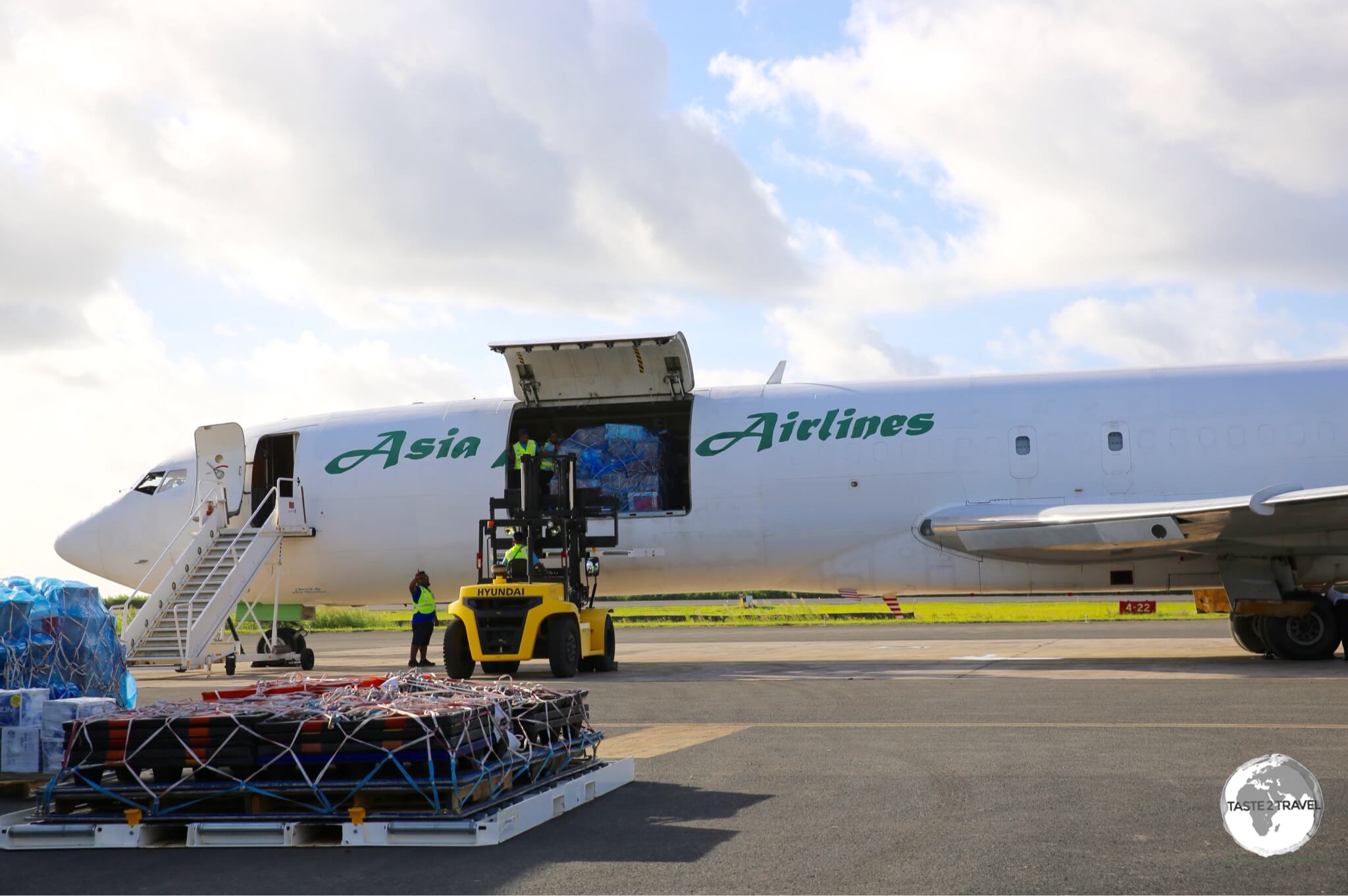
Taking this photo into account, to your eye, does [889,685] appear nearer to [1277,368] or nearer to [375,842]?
[1277,368]

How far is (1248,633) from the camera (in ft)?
59.8

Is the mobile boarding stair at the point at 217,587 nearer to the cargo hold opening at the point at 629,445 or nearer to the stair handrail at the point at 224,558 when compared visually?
the stair handrail at the point at 224,558

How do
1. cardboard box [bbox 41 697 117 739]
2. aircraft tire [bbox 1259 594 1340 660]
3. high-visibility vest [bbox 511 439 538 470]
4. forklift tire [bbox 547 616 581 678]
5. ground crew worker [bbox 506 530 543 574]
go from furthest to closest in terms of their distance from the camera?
1. high-visibility vest [bbox 511 439 538 470]
2. ground crew worker [bbox 506 530 543 574]
3. aircraft tire [bbox 1259 594 1340 660]
4. forklift tire [bbox 547 616 581 678]
5. cardboard box [bbox 41 697 117 739]

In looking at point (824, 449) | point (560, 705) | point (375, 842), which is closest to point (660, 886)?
point (375, 842)

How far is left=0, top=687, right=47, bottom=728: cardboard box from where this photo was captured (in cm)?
881

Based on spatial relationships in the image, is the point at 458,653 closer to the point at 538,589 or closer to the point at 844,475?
the point at 538,589

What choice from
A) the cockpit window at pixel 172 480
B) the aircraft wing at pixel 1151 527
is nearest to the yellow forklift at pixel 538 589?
the aircraft wing at pixel 1151 527

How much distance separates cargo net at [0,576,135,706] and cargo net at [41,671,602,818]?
6.79 feet

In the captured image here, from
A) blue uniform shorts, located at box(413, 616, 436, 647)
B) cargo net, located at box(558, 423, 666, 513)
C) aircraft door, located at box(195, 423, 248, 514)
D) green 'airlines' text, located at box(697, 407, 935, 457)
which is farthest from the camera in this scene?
aircraft door, located at box(195, 423, 248, 514)

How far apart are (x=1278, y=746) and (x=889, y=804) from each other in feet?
12.1

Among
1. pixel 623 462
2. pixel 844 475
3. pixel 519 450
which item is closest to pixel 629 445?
pixel 623 462

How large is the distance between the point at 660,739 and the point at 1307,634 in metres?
10.8

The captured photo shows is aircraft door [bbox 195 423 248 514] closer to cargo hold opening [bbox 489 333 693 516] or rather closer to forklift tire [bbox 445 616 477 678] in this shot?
cargo hold opening [bbox 489 333 693 516]

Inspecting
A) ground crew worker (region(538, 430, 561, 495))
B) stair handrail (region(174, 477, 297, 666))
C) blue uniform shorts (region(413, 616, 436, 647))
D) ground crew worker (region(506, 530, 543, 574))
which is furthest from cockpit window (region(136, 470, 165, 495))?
ground crew worker (region(506, 530, 543, 574))
